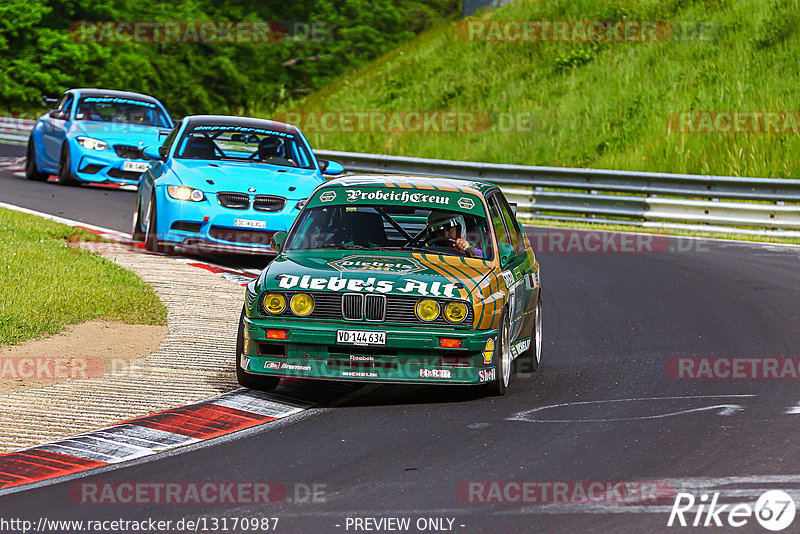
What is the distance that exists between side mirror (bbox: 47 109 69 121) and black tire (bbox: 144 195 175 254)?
25.7 feet

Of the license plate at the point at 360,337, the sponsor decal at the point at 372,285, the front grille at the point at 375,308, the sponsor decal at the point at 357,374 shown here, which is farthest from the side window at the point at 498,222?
the sponsor decal at the point at 357,374

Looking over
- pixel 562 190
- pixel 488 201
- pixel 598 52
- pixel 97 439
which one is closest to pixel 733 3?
pixel 598 52

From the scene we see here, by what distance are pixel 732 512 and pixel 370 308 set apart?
320 cm

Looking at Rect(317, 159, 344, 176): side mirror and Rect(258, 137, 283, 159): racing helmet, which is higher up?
Rect(258, 137, 283, 159): racing helmet

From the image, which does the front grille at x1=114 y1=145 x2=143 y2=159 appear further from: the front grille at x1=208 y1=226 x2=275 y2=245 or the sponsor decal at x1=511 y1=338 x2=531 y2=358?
the sponsor decal at x1=511 y1=338 x2=531 y2=358

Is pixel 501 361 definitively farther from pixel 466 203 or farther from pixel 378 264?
pixel 466 203

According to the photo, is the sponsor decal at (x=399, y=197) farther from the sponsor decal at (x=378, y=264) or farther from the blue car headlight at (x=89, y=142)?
the blue car headlight at (x=89, y=142)

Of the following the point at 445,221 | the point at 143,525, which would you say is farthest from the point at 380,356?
the point at 143,525

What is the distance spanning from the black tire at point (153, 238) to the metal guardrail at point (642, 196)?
10.6 meters

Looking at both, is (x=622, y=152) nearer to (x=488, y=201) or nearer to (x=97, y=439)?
(x=488, y=201)

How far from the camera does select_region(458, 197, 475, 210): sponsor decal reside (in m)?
9.70

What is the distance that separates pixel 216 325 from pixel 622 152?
18.3 m

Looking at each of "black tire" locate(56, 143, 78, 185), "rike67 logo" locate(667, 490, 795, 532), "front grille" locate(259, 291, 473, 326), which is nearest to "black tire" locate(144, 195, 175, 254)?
"front grille" locate(259, 291, 473, 326)

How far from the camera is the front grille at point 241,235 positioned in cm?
1424
